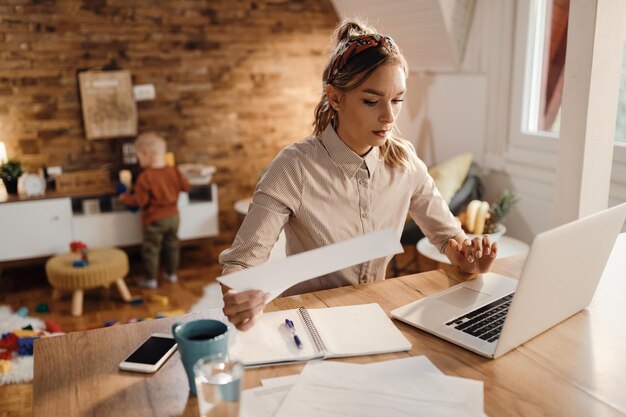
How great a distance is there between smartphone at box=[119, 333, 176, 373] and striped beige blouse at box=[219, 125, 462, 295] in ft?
1.14

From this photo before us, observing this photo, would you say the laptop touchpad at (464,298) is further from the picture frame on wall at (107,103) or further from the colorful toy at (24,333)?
the picture frame on wall at (107,103)

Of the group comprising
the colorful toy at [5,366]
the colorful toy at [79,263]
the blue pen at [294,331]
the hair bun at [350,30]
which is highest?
the hair bun at [350,30]

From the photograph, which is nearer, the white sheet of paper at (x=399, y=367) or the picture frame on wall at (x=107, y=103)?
the white sheet of paper at (x=399, y=367)

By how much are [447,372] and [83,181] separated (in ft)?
11.4

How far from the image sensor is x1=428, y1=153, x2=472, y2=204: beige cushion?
3111 millimetres

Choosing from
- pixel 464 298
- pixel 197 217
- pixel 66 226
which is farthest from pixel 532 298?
pixel 66 226

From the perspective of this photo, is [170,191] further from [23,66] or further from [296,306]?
[296,306]

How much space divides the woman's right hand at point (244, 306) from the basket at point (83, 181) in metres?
3.11

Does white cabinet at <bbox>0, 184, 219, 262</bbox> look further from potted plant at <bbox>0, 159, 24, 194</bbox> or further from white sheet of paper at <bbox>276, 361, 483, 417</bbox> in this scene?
white sheet of paper at <bbox>276, 361, 483, 417</bbox>

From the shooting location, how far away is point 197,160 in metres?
4.44

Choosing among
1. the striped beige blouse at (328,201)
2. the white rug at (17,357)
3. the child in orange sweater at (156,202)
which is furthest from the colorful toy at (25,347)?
the striped beige blouse at (328,201)

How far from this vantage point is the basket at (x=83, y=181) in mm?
3912

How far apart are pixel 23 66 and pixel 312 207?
10.7ft

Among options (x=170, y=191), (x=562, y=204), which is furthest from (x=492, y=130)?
(x=170, y=191)
